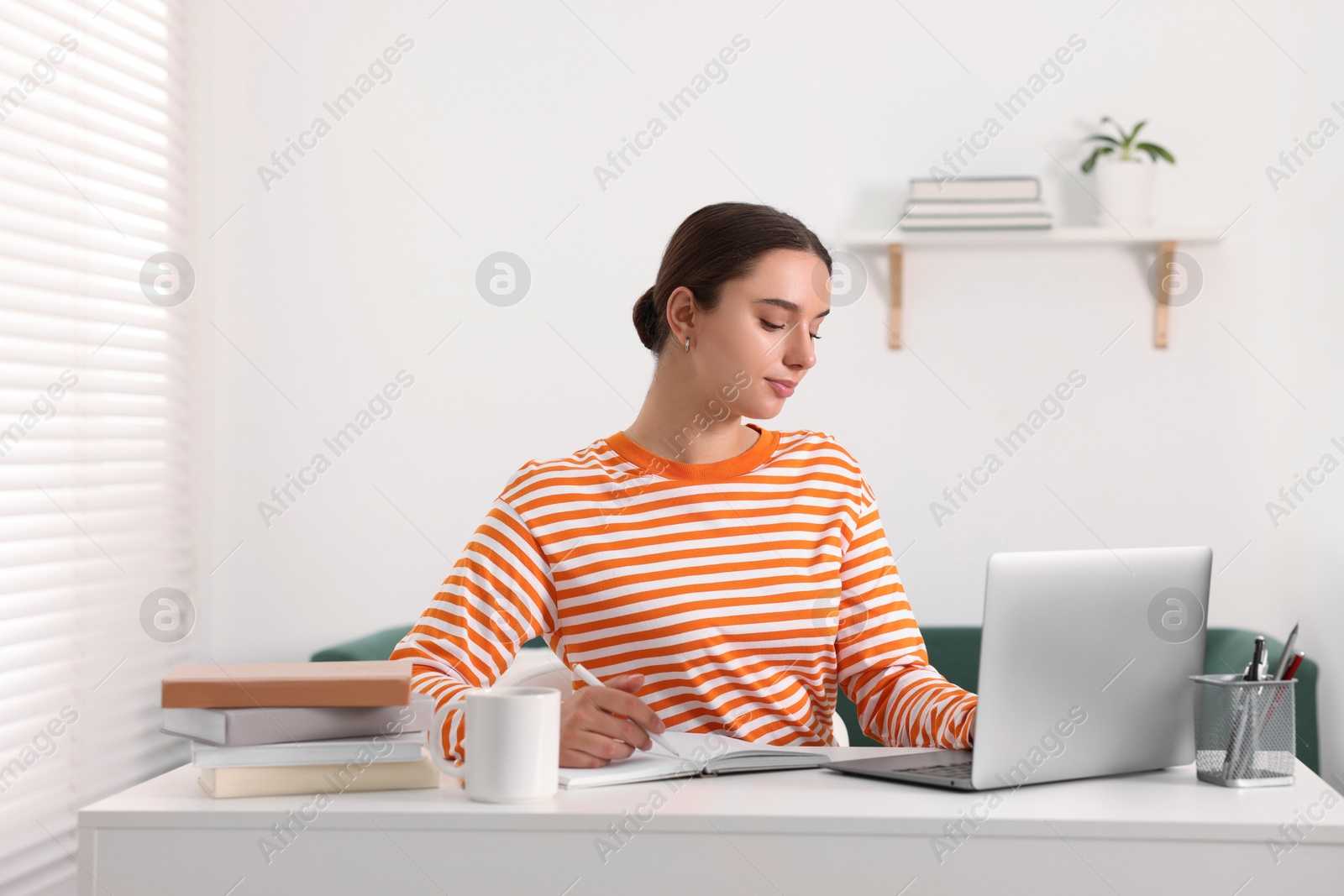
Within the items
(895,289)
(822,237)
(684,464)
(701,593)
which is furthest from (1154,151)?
(701,593)

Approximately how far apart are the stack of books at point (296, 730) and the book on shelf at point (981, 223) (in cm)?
193

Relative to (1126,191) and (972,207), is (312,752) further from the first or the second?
(1126,191)

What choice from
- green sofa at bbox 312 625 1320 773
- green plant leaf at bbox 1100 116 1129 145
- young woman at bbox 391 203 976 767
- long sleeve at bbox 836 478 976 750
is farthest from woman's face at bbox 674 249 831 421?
green plant leaf at bbox 1100 116 1129 145

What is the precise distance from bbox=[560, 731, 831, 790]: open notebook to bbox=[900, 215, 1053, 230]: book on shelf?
68.2 inches

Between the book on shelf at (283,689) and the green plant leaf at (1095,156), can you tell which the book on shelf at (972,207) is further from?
the book on shelf at (283,689)

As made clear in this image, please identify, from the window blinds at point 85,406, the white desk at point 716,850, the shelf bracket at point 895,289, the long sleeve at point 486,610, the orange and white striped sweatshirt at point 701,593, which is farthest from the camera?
the shelf bracket at point 895,289

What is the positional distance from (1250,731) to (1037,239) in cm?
176

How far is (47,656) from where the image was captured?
2201 mm

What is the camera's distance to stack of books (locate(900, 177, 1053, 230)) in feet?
8.52

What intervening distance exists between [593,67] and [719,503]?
1638 millimetres

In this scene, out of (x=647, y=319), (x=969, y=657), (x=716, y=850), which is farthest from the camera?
(x=969, y=657)

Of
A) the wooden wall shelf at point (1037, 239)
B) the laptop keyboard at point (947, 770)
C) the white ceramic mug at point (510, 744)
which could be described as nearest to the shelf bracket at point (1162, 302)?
the wooden wall shelf at point (1037, 239)

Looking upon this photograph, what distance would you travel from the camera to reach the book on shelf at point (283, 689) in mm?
984

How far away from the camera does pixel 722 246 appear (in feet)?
4.98
